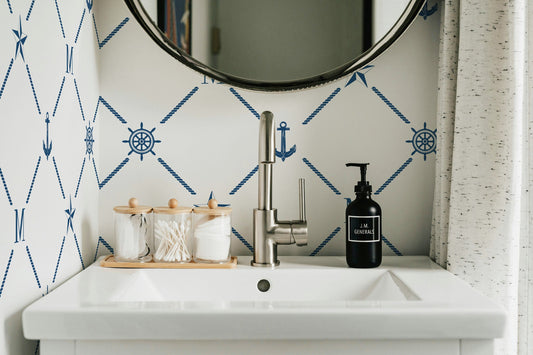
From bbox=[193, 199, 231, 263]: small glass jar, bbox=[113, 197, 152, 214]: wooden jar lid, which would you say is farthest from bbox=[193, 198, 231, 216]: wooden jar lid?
bbox=[113, 197, 152, 214]: wooden jar lid

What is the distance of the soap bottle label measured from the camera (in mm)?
1067

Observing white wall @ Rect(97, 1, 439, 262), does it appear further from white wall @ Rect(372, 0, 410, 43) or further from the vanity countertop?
the vanity countertop

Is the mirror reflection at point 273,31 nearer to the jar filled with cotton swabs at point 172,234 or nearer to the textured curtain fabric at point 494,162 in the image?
the textured curtain fabric at point 494,162

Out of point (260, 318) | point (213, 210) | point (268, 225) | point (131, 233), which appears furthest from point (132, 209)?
point (260, 318)

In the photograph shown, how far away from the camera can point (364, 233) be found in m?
1.07

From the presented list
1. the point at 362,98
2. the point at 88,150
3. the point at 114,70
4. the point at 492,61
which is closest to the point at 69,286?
the point at 88,150

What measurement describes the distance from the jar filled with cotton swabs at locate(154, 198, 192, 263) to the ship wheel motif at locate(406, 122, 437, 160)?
550mm

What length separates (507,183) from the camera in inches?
38.6

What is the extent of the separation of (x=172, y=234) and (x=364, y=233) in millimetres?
396

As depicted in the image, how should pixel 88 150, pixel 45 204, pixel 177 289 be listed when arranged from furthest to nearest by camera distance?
pixel 88 150 → pixel 177 289 → pixel 45 204

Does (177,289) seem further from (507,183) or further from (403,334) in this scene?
(507,183)

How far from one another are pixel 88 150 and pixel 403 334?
762 millimetres

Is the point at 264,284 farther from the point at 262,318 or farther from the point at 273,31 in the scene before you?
the point at 273,31

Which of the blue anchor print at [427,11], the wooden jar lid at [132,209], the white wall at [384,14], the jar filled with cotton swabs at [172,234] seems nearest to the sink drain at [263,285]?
the jar filled with cotton swabs at [172,234]
